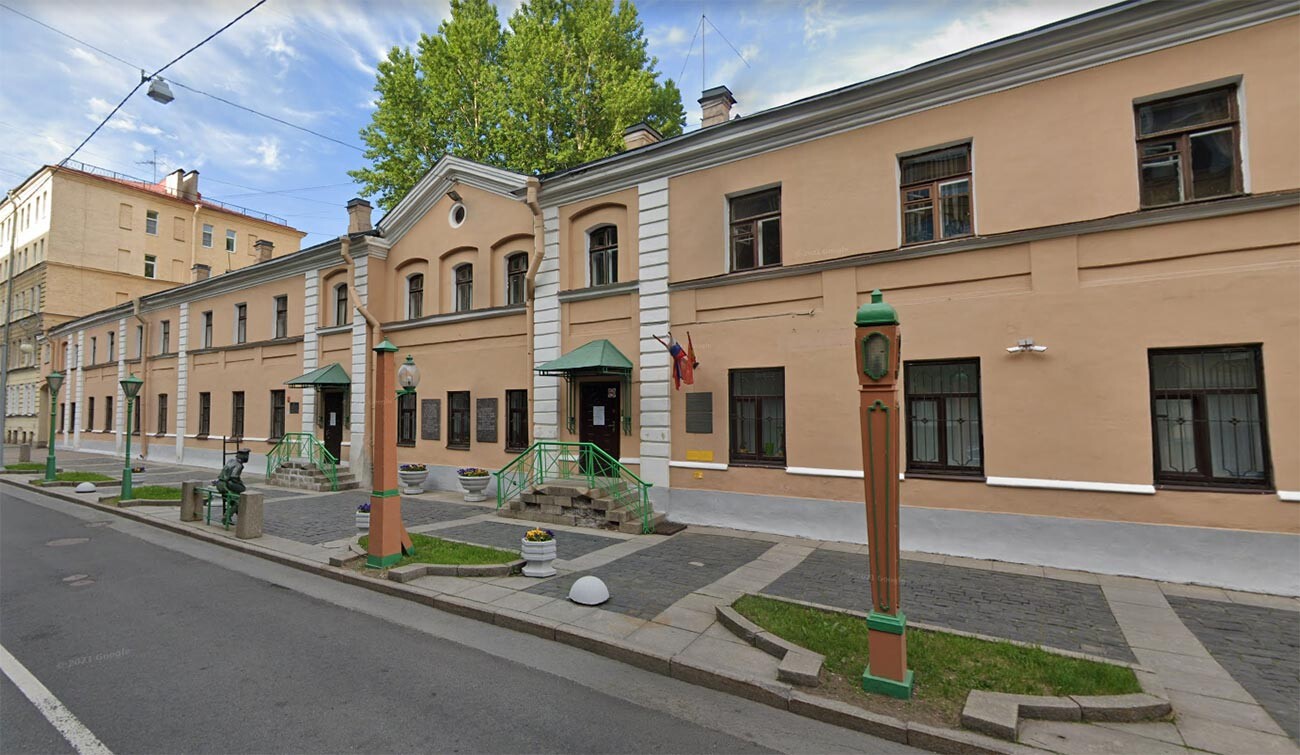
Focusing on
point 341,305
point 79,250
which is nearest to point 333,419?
point 341,305

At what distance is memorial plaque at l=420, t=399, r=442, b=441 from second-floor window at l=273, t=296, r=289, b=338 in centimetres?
815

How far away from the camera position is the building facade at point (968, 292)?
7309mm

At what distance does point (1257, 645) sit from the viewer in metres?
5.44

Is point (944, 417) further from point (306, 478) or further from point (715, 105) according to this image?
point (306, 478)

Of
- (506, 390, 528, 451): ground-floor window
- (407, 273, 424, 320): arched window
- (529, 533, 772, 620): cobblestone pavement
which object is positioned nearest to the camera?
(529, 533, 772, 620): cobblestone pavement

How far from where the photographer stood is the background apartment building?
1282 inches

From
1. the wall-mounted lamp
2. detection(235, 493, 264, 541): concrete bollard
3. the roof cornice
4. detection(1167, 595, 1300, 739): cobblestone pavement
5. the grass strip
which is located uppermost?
the roof cornice

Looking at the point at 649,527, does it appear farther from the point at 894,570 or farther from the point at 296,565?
the point at 894,570

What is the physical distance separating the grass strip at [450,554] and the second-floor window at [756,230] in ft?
22.7

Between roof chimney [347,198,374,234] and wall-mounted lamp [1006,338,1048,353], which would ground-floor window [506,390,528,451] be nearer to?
roof chimney [347,198,374,234]

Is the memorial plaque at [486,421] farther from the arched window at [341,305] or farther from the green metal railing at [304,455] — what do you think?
the arched window at [341,305]

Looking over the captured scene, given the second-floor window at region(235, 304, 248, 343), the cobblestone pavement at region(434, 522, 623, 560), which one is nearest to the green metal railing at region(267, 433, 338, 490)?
the second-floor window at region(235, 304, 248, 343)

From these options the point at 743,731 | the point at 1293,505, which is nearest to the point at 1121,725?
the point at 743,731

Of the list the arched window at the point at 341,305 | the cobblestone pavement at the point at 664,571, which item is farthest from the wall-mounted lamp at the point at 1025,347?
the arched window at the point at 341,305
